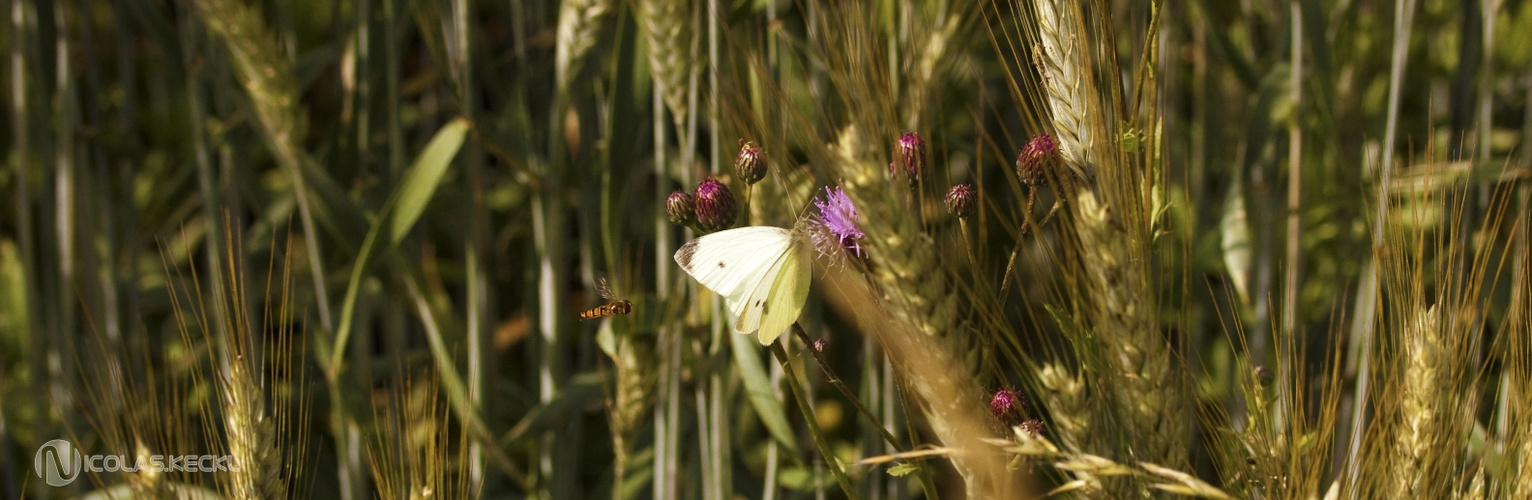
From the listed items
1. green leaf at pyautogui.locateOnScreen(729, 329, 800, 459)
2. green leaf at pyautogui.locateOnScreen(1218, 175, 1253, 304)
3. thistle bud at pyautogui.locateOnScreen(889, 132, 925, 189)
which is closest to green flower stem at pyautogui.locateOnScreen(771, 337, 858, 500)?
thistle bud at pyautogui.locateOnScreen(889, 132, 925, 189)

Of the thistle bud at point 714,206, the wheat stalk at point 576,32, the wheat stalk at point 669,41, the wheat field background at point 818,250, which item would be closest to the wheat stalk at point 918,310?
the wheat field background at point 818,250

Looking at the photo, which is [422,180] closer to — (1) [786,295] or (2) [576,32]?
(2) [576,32]

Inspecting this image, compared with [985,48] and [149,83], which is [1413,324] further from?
[149,83]

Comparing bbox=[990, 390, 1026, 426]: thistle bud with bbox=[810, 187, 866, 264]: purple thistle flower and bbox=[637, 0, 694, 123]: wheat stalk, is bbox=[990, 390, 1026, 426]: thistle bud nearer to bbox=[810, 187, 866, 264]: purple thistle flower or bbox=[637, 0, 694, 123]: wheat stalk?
bbox=[810, 187, 866, 264]: purple thistle flower

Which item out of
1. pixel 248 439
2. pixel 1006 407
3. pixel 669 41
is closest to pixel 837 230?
pixel 1006 407

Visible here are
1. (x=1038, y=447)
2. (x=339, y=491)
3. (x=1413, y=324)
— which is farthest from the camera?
(x=339, y=491)

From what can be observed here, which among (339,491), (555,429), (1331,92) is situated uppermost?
(1331,92)

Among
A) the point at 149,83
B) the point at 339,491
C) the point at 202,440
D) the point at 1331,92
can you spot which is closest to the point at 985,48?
the point at 1331,92
